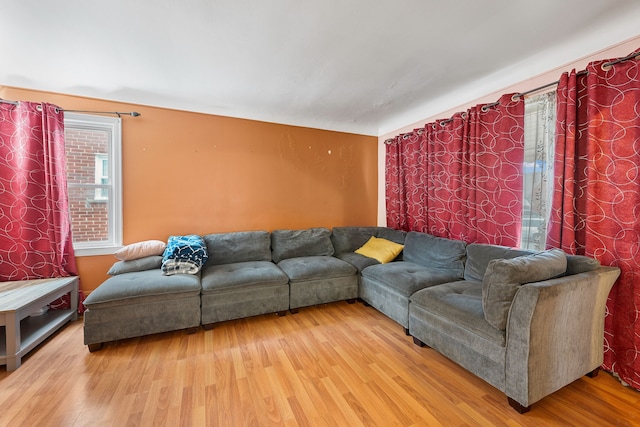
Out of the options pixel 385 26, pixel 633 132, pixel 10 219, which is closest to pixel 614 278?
pixel 633 132

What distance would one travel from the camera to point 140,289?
2096mm

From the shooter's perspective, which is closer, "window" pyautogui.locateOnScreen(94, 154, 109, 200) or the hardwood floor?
the hardwood floor

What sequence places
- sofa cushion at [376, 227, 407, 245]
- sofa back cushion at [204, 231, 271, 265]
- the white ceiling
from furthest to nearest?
→ 1. sofa cushion at [376, 227, 407, 245]
2. sofa back cushion at [204, 231, 271, 265]
3. the white ceiling

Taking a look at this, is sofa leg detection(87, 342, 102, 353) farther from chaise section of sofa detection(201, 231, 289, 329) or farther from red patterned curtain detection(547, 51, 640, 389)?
red patterned curtain detection(547, 51, 640, 389)

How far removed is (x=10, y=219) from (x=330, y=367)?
3.28 meters

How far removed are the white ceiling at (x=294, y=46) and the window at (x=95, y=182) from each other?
397 mm

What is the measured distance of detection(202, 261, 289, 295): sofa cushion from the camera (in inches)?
93.0

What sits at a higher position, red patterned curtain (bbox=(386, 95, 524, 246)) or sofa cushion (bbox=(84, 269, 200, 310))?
red patterned curtain (bbox=(386, 95, 524, 246))

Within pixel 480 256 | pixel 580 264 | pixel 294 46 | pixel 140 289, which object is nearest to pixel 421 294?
pixel 480 256

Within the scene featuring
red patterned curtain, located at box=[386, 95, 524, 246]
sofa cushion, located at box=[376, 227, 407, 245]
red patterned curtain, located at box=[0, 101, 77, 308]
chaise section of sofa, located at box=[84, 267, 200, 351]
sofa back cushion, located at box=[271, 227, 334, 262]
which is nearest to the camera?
chaise section of sofa, located at box=[84, 267, 200, 351]

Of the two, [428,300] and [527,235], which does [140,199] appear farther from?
[527,235]

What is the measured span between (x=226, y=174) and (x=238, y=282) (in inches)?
57.6

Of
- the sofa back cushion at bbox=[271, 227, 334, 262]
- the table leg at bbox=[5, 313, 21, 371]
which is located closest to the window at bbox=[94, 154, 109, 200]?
the table leg at bbox=[5, 313, 21, 371]

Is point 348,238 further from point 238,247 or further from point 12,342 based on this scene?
point 12,342
